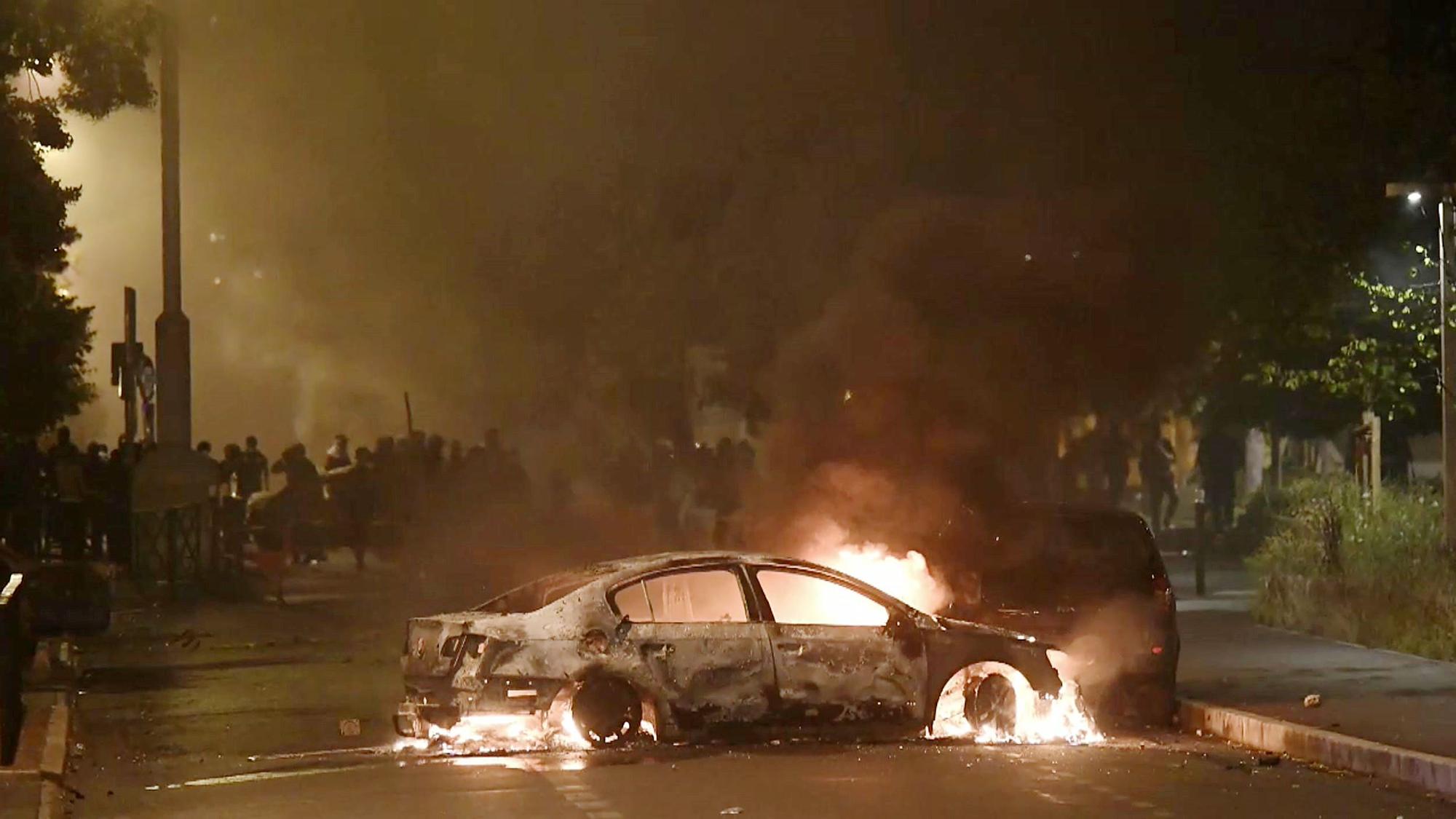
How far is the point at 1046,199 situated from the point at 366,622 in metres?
8.61

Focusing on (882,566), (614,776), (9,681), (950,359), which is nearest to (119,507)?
(950,359)

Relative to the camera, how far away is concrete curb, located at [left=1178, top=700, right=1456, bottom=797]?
1049 centimetres

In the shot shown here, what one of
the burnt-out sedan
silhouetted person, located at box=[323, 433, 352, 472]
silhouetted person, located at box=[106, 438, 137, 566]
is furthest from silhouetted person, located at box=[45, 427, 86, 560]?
the burnt-out sedan

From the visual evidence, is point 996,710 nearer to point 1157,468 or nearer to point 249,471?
point 249,471

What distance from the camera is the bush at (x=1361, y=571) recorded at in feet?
54.1

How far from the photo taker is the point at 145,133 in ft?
123

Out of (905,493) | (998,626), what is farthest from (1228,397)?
(998,626)

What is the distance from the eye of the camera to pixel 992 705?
11977 mm

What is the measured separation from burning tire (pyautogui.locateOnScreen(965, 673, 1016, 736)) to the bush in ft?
17.2

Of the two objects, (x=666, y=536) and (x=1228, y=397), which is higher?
(x=1228, y=397)

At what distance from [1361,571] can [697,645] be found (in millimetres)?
8694

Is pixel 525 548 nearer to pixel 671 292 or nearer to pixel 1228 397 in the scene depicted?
pixel 671 292

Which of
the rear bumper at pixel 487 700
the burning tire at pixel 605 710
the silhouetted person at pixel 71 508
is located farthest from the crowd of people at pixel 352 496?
the rear bumper at pixel 487 700

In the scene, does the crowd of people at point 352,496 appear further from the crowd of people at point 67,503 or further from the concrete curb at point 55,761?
the concrete curb at point 55,761
